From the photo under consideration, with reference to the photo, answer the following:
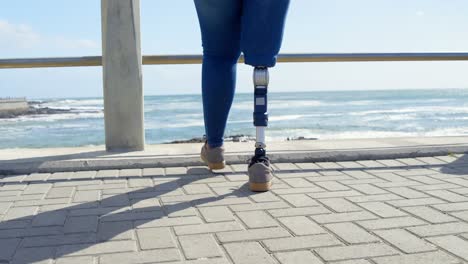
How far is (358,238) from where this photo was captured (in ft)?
6.55

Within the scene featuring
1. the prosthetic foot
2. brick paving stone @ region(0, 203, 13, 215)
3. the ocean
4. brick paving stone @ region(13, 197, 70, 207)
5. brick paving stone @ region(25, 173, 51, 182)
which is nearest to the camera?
brick paving stone @ region(0, 203, 13, 215)

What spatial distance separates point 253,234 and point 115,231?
1.88 ft

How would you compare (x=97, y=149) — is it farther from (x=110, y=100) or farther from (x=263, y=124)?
(x=263, y=124)

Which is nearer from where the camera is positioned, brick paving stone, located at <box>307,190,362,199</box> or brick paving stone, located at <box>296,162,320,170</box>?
brick paving stone, located at <box>307,190,362,199</box>

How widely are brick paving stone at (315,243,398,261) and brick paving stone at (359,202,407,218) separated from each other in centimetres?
45

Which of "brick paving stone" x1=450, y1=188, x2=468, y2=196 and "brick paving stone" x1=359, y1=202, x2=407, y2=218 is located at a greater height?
→ "brick paving stone" x1=359, y1=202, x2=407, y2=218

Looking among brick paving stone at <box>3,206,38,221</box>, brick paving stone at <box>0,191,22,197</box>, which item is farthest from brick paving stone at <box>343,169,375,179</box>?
brick paving stone at <box>0,191,22,197</box>

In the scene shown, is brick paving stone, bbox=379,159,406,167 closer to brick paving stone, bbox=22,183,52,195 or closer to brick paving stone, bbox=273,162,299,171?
brick paving stone, bbox=273,162,299,171

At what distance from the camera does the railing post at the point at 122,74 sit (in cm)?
380

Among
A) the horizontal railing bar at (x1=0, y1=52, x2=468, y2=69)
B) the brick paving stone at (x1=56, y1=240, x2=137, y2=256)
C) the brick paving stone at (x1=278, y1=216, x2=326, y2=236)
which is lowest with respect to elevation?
the brick paving stone at (x1=56, y1=240, x2=137, y2=256)

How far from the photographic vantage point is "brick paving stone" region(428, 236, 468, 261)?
5.98 ft

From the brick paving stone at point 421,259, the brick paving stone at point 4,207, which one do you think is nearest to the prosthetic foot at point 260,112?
the brick paving stone at point 421,259

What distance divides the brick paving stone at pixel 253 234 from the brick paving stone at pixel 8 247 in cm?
77

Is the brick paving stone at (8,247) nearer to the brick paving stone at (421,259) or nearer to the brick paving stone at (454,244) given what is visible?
the brick paving stone at (421,259)
